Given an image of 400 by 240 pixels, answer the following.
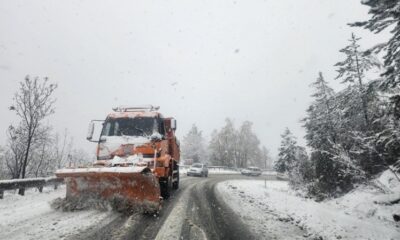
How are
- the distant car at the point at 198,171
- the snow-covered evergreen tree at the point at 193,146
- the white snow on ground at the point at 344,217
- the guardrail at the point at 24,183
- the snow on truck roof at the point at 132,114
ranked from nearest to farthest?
the white snow on ground at the point at 344,217, the guardrail at the point at 24,183, the snow on truck roof at the point at 132,114, the distant car at the point at 198,171, the snow-covered evergreen tree at the point at 193,146

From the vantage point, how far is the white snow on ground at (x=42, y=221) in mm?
5617

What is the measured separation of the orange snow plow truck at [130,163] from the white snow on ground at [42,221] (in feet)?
2.30

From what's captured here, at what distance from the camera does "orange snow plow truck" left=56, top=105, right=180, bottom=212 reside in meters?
8.03

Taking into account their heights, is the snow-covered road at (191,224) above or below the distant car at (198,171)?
below

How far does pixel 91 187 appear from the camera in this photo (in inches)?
329

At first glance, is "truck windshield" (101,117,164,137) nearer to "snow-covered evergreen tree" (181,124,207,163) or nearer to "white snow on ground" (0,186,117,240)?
"white snow on ground" (0,186,117,240)

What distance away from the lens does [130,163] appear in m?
8.97

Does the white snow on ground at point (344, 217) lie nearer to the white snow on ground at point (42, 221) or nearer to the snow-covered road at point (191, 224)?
the snow-covered road at point (191, 224)

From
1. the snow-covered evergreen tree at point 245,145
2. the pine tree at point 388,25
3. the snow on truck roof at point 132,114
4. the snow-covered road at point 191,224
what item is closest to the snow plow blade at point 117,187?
the snow-covered road at point 191,224

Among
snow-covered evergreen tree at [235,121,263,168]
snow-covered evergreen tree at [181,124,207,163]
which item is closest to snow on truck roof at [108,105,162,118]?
snow-covered evergreen tree at [181,124,207,163]

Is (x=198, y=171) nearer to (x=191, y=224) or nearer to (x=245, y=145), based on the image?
(x=191, y=224)

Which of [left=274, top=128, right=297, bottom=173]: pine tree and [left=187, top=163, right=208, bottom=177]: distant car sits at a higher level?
[left=274, top=128, right=297, bottom=173]: pine tree

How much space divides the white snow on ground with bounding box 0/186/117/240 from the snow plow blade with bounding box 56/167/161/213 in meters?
0.52

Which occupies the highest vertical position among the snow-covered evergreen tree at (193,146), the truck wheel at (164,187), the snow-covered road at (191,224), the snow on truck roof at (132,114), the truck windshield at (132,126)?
the snow-covered evergreen tree at (193,146)
